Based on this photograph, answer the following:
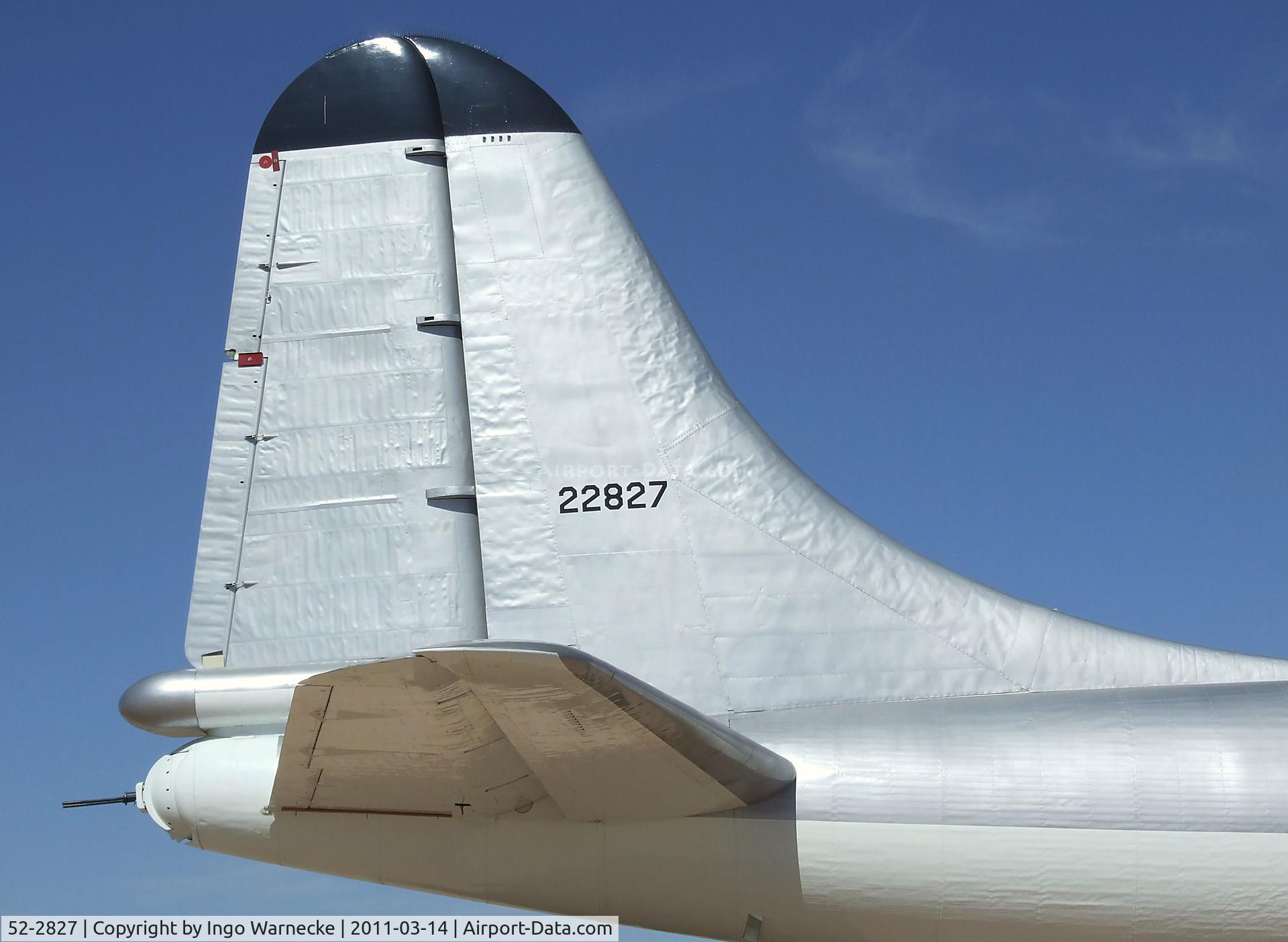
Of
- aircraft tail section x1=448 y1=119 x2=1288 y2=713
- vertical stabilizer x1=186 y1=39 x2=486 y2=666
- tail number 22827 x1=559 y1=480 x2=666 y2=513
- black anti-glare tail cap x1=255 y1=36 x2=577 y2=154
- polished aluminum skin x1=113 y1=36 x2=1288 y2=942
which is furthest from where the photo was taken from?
black anti-glare tail cap x1=255 y1=36 x2=577 y2=154

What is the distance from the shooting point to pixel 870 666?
29.7ft

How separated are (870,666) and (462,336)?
367cm

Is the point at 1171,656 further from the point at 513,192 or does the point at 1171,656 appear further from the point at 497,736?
the point at 513,192

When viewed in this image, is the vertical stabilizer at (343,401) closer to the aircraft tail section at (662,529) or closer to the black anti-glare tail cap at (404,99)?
the black anti-glare tail cap at (404,99)

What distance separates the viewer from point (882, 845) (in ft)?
26.2

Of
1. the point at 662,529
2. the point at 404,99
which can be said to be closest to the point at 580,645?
the point at 662,529

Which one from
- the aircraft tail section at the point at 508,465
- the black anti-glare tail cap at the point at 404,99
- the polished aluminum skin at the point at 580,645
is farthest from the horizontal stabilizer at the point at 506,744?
the black anti-glare tail cap at the point at 404,99

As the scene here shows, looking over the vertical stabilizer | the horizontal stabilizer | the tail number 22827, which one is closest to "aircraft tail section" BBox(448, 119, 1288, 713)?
the tail number 22827

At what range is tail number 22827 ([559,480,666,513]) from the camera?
9.52 metres

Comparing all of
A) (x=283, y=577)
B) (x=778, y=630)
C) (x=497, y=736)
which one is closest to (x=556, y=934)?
(x=497, y=736)

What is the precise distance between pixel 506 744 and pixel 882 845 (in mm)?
2286

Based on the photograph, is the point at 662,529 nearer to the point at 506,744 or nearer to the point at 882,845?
the point at 506,744

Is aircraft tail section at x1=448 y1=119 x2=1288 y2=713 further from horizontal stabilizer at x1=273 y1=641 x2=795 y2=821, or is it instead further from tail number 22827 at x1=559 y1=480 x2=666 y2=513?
horizontal stabilizer at x1=273 y1=641 x2=795 y2=821

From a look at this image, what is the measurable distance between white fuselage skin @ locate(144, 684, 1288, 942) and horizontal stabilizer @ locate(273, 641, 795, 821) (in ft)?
0.65
